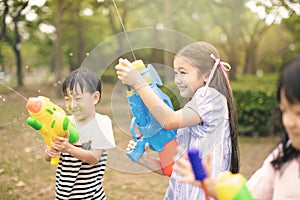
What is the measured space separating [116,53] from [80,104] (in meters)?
0.30

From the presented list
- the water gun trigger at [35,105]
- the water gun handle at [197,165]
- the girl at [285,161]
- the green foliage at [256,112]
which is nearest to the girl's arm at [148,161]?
the water gun trigger at [35,105]

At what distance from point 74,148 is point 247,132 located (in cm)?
603

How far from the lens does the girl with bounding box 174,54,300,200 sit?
3.86ft

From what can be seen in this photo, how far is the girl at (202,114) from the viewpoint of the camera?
1.91 metres

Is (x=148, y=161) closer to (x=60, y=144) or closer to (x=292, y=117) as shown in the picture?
(x=60, y=144)

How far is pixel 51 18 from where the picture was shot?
11.0 metres

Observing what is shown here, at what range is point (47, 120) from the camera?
193 centimetres

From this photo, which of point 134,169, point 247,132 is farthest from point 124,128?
point 247,132

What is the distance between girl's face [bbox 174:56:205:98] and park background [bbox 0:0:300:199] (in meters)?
0.13

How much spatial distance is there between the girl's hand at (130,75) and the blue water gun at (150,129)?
5cm

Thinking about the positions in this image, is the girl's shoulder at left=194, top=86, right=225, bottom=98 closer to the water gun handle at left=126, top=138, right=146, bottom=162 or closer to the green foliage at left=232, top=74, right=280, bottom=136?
the water gun handle at left=126, top=138, right=146, bottom=162

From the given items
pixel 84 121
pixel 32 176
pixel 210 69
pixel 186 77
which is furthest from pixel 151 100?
pixel 32 176

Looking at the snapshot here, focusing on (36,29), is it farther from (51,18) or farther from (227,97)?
(227,97)

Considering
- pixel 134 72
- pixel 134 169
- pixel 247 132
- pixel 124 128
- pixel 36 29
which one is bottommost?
pixel 36 29
